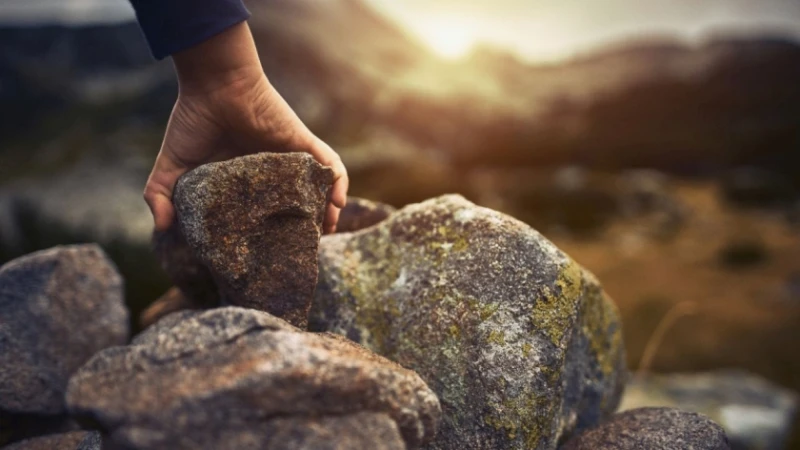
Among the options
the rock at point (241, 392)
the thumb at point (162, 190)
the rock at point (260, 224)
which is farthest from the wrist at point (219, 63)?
the rock at point (241, 392)

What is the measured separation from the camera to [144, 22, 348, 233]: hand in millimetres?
2625

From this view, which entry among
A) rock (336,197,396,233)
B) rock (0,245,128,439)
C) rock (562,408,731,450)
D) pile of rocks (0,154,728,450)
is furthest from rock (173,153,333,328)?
rock (562,408,731,450)

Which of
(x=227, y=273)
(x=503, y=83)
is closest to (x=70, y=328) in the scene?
(x=227, y=273)

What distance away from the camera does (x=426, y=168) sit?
24.3 meters

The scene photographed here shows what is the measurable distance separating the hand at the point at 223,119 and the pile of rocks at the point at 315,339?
41 cm

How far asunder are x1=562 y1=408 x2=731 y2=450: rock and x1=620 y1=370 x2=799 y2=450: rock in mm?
3448

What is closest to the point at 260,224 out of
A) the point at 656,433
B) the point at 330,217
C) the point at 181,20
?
the point at 330,217

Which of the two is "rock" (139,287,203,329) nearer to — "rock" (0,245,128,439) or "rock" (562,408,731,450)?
"rock" (0,245,128,439)

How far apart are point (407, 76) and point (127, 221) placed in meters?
35.8

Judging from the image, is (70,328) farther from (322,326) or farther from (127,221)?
(127,221)

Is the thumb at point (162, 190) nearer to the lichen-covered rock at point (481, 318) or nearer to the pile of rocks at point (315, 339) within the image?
the pile of rocks at point (315, 339)

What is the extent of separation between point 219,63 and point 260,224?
1010 millimetres

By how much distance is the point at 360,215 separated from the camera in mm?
3705

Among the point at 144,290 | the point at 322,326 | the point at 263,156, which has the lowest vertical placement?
the point at 144,290
